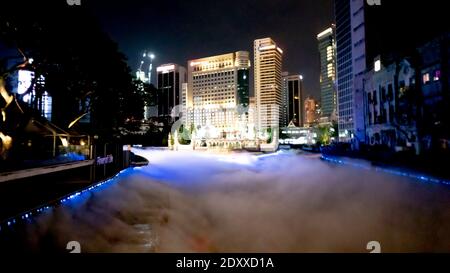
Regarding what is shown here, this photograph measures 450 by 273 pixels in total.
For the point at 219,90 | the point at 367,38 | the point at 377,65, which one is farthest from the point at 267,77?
the point at 377,65

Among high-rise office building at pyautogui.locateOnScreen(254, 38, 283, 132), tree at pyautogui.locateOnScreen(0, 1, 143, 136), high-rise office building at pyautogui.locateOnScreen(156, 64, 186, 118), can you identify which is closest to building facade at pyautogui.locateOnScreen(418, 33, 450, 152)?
tree at pyautogui.locateOnScreen(0, 1, 143, 136)

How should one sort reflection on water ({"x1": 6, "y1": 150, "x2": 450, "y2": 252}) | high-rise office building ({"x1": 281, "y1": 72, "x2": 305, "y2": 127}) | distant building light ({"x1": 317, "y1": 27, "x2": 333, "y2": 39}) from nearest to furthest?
reflection on water ({"x1": 6, "y1": 150, "x2": 450, "y2": 252}) → distant building light ({"x1": 317, "y1": 27, "x2": 333, "y2": 39}) → high-rise office building ({"x1": 281, "y1": 72, "x2": 305, "y2": 127})

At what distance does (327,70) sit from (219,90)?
7897 cm

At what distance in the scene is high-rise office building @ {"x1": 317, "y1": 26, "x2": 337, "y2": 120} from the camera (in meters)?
165

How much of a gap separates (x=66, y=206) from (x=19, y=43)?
7.24m

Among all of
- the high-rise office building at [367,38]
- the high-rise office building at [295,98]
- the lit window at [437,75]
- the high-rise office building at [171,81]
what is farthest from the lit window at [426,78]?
the high-rise office building at [295,98]

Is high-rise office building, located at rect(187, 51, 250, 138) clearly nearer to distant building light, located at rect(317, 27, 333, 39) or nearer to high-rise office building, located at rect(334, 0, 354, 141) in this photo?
high-rise office building, located at rect(334, 0, 354, 141)

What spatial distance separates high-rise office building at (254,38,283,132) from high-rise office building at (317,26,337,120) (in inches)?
1217

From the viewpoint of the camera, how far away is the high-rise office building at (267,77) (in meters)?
154

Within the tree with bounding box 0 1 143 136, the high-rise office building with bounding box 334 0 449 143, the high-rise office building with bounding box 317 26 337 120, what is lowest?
the tree with bounding box 0 1 143 136

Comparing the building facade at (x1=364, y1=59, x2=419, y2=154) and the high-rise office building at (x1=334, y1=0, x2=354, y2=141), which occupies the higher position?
the high-rise office building at (x1=334, y1=0, x2=354, y2=141)

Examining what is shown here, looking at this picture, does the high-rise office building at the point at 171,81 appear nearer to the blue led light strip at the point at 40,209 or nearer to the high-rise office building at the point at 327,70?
the high-rise office building at the point at 327,70

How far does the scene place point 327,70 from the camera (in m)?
174
